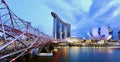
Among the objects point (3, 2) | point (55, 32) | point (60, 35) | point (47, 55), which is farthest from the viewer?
point (60, 35)

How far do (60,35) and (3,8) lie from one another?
485 feet

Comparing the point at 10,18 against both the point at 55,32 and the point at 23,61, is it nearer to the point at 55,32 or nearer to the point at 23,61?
the point at 23,61

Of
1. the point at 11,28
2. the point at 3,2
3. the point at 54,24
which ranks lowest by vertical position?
the point at 11,28

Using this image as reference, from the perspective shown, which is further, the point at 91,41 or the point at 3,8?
the point at 91,41

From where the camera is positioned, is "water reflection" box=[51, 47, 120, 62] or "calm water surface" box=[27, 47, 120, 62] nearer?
"calm water surface" box=[27, 47, 120, 62]

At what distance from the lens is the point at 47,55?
37219 millimetres

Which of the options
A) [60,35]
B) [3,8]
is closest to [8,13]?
[3,8]

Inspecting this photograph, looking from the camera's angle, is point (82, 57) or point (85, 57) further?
point (82, 57)

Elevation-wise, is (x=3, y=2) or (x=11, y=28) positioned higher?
(x=3, y=2)

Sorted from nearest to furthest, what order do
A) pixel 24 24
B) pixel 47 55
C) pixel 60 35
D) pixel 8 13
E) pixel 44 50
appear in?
pixel 8 13 < pixel 24 24 < pixel 47 55 < pixel 44 50 < pixel 60 35

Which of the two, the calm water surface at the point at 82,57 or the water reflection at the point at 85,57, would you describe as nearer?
the calm water surface at the point at 82,57

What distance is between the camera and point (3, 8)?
12461 millimetres

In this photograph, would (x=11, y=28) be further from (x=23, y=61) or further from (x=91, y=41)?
(x=91, y=41)

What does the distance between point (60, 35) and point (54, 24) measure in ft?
53.8
